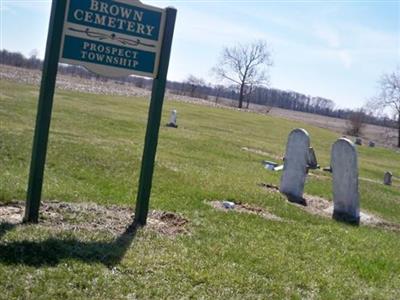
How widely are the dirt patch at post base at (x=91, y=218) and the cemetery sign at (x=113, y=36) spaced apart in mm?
1729

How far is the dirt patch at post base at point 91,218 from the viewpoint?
5734 mm

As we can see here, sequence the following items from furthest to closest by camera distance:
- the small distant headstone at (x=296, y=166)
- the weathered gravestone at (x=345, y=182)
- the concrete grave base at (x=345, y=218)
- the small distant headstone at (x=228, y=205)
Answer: the small distant headstone at (x=296, y=166)
the weathered gravestone at (x=345, y=182)
the concrete grave base at (x=345, y=218)
the small distant headstone at (x=228, y=205)

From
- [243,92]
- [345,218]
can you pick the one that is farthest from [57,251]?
[243,92]

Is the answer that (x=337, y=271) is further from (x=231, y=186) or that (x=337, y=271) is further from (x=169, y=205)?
(x=231, y=186)

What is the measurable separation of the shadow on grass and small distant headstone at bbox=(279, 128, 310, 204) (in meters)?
6.20

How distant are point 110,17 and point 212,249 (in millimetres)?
2877

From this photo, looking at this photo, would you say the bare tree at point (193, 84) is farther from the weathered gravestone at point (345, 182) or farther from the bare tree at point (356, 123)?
the weathered gravestone at point (345, 182)

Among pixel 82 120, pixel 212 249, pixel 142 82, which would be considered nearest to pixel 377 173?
pixel 82 120

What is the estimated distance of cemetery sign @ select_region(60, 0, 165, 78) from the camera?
565 centimetres

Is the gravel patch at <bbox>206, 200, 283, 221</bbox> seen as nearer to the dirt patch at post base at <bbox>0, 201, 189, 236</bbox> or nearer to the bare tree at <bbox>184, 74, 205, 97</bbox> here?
the dirt patch at post base at <bbox>0, 201, 189, 236</bbox>

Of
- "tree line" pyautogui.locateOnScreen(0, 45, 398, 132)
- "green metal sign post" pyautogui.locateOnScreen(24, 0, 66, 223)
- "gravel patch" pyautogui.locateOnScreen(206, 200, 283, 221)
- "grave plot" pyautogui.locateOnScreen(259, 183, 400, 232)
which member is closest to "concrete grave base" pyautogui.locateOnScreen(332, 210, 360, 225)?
"grave plot" pyautogui.locateOnScreen(259, 183, 400, 232)

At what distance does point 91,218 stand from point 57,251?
4.39 feet

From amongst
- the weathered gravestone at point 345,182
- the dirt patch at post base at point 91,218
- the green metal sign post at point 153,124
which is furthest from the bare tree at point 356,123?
the green metal sign post at point 153,124

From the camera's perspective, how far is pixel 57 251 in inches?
190
